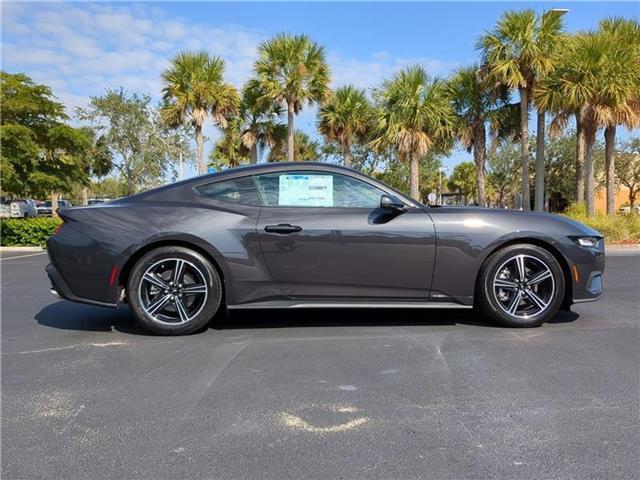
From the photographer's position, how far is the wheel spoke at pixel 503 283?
15.9ft

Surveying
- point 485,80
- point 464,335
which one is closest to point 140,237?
→ point 464,335

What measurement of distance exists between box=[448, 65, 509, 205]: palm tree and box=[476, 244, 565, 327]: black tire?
18.4m

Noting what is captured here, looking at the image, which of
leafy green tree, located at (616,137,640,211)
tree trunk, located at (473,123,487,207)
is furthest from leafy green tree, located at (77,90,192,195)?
leafy green tree, located at (616,137,640,211)

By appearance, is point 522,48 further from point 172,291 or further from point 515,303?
point 172,291

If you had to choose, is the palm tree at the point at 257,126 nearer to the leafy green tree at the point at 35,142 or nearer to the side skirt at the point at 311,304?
the leafy green tree at the point at 35,142

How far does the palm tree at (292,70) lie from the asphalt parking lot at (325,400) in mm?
18925

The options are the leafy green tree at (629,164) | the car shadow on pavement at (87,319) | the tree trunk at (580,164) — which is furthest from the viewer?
the leafy green tree at (629,164)

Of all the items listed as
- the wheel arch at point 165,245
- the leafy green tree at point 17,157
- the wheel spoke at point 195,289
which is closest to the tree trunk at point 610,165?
the wheel arch at point 165,245

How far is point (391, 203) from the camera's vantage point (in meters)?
4.68

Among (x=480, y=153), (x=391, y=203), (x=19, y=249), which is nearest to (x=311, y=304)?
(x=391, y=203)

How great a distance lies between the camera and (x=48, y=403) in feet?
10.9

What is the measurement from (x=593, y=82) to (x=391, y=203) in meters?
15.2

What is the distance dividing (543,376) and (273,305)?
2.23 m

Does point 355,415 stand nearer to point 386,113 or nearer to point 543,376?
point 543,376
